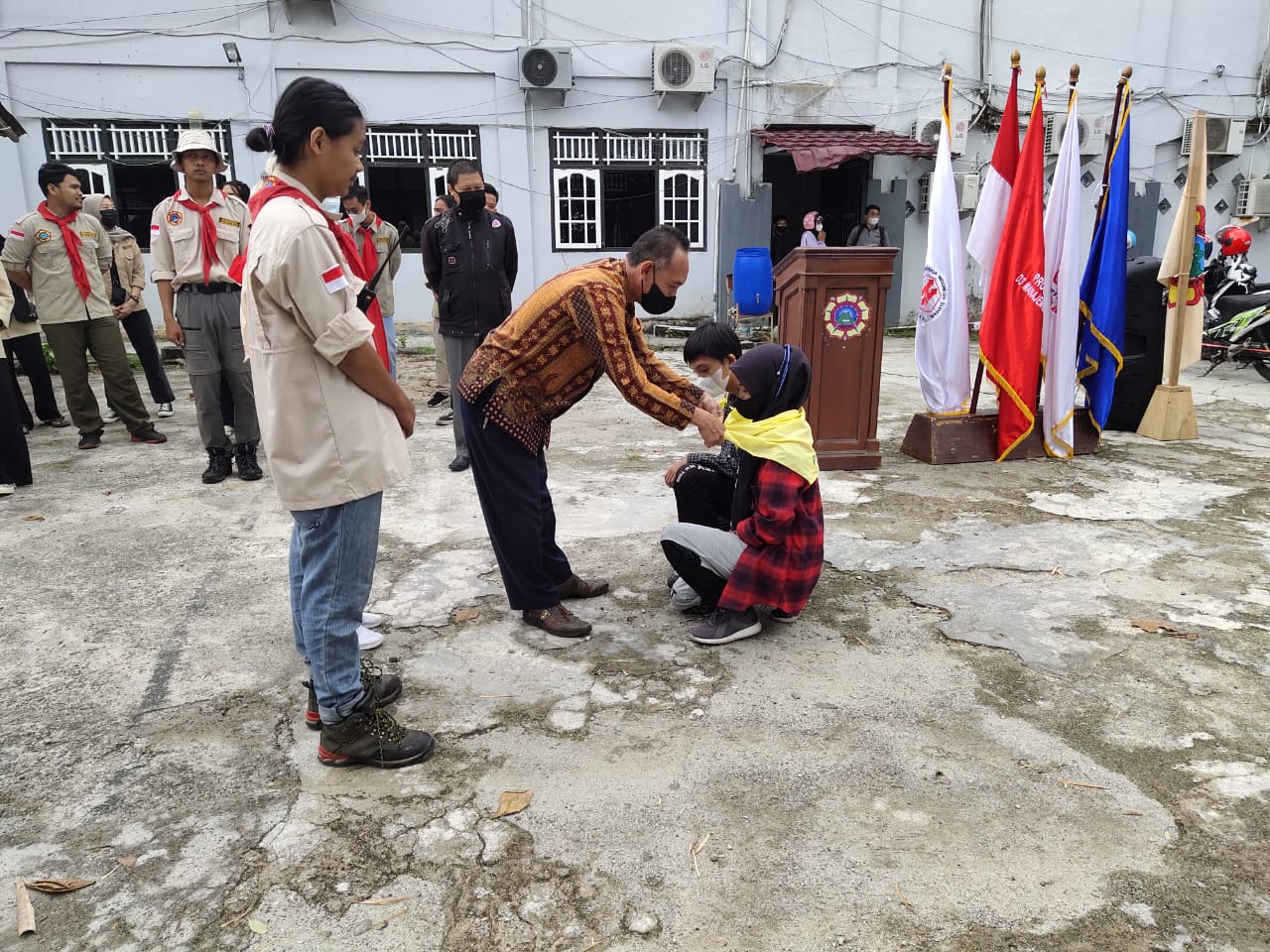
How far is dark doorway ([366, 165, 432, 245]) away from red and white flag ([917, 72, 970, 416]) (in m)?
7.89

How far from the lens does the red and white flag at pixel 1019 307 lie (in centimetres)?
527

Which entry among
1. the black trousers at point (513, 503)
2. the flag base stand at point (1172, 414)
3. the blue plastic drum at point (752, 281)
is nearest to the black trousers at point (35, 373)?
the black trousers at point (513, 503)

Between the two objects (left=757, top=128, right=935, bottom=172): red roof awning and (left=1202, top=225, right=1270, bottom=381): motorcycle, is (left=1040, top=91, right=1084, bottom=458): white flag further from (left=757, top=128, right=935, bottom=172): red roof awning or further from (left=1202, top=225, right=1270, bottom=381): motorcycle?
(left=757, top=128, right=935, bottom=172): red roof awning

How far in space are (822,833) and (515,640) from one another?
53.6 inches

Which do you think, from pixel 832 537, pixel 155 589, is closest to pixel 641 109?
pixel 832 537

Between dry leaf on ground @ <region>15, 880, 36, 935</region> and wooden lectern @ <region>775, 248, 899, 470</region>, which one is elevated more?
wooden lectern @ <region>775, 248, 899, 470</region>

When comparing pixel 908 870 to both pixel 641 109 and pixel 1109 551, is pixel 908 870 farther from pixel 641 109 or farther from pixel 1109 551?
pixel 641 109

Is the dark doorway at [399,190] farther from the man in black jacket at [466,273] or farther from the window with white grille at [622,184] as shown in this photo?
the man in black jacket at [466,273]

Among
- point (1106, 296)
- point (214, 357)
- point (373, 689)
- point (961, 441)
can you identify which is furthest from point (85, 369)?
point (1106, 296)

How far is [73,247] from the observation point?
5.76m

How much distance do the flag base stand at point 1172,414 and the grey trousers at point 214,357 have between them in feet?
19.2

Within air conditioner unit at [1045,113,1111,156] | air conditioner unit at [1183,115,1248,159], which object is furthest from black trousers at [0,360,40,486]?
air conditioner unit at [1183,115,1248,159]

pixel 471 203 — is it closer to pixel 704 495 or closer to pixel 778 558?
pixel 704 495

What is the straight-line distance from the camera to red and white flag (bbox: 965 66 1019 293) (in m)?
5.36
